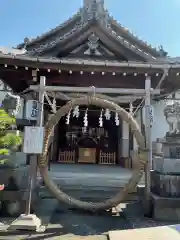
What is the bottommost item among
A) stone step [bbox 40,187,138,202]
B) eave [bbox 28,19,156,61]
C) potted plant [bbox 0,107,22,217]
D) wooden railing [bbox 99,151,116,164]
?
stone step [bbox 40,187,138,202]

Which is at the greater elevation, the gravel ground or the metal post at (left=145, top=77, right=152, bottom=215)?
the metal post at (left=145, top=77, right=152, bottom=215)

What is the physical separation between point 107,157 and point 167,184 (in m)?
9.52

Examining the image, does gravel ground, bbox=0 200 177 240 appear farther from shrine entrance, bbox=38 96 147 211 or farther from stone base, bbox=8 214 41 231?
shrine entrance, bbox=38 96 147 211

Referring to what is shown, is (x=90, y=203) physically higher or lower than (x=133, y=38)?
lower

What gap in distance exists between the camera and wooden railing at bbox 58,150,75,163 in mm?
15508

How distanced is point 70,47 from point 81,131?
8.45 metres

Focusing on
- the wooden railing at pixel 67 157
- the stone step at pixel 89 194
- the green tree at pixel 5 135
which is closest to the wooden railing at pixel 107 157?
the wooden railing at pixel 67 157

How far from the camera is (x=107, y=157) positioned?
15.6 m

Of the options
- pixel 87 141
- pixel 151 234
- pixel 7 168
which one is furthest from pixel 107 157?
pixel 151 234

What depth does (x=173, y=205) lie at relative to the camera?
5887mm

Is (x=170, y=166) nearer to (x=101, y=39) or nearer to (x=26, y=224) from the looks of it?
(x=26, y=224)

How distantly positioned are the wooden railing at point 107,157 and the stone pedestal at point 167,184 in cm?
850

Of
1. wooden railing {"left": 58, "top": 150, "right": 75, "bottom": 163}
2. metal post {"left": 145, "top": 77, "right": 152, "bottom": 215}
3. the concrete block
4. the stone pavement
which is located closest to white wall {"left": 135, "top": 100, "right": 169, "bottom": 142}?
metal post {"left": 145, "top": 77, "right": 152, "bottom": 215}

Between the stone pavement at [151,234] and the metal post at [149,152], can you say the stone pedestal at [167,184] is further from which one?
the stone pavement at [151,234]
